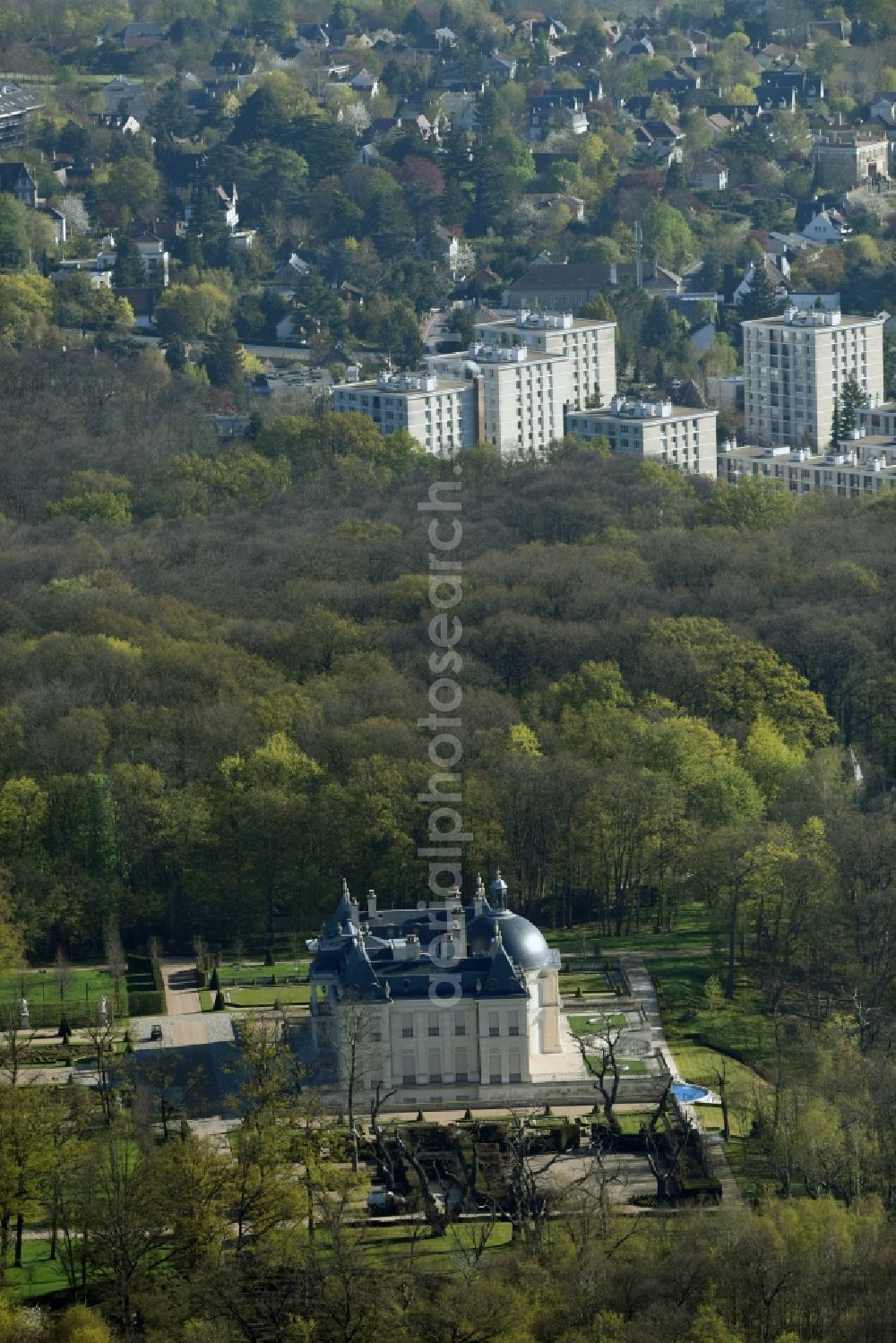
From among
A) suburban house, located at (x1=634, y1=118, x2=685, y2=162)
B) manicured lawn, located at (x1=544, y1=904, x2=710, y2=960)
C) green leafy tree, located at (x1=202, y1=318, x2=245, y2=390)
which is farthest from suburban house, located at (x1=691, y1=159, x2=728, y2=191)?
manicured lawn, located at (x1=544, y1=904, x2=710, y2=960)

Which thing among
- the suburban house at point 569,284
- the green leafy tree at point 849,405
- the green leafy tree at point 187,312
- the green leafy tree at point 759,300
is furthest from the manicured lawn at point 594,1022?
the suburban house at point 569,284

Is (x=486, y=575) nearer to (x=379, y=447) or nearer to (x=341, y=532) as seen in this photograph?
(x=341, y=532)

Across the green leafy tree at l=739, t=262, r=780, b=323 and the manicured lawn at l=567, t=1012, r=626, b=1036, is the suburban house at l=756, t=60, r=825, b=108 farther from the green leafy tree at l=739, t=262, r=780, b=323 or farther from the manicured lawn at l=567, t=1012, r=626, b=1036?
the manicured lawn at l=567, t=1012, r=626, b=1036

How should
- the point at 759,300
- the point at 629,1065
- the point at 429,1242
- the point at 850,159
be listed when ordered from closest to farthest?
1. the point at 429,1242
2. the point at 629,1065
3. the point at 759,300
4. the point at 850,159

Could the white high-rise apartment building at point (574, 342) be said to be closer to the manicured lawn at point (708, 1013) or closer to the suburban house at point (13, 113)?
the suburban house at point (13, 113)

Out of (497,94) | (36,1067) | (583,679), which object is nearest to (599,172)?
(497,94)

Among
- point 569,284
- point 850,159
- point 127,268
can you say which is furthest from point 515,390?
point 850,159

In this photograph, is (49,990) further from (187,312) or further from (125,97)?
(125,97)
